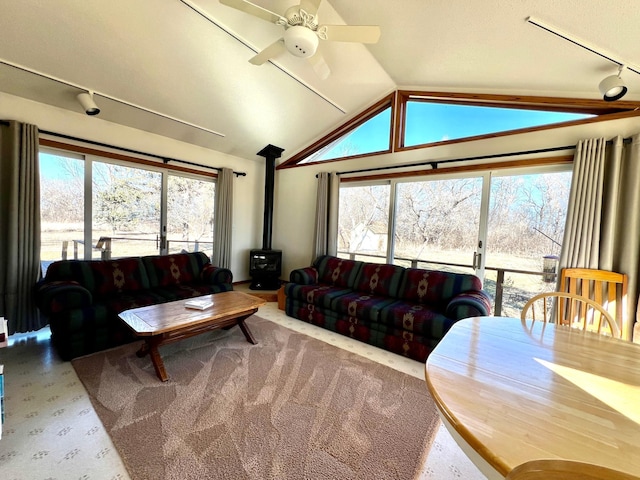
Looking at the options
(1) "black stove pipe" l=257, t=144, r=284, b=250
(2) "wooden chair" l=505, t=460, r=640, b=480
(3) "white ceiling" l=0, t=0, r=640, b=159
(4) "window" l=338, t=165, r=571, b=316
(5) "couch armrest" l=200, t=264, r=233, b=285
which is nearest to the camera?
(2) "wooden chair" l=505, t=460, r=640, b=480

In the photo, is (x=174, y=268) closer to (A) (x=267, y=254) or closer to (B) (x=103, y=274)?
(B) (x=103, y=274)

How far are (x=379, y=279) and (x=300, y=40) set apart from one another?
2.61m

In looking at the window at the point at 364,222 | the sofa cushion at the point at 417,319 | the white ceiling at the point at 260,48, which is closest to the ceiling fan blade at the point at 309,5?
the white ceiling at the point at 260,48

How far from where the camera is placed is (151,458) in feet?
4.57

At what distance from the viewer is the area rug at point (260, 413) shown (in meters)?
1.39

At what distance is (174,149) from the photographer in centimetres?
389

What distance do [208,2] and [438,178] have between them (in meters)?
2.97

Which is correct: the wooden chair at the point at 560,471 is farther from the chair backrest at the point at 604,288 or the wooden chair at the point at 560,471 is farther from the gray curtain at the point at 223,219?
the gray curtain at the point at 223,219

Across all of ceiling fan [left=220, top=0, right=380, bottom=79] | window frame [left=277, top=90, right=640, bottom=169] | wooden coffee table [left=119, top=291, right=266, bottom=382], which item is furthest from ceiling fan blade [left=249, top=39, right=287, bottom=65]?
wooden coffee table [left=119, top=291, right=266, bottom=382]

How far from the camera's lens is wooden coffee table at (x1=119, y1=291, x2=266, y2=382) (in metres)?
2.05

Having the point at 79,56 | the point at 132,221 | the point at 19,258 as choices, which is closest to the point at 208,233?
the point at 132,221

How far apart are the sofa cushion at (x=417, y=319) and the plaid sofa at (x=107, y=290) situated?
2081mm

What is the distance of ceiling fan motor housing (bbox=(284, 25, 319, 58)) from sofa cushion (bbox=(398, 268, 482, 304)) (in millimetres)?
2514

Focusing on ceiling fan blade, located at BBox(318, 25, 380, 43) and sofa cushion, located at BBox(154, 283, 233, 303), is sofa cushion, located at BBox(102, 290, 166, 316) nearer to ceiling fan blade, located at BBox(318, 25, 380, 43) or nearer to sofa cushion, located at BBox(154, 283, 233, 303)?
sofa cushion, located at BBox(154, 283, 233, 303)
